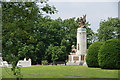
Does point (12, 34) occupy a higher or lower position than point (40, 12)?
lower

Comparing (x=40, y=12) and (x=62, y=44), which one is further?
(x=62, y=44)

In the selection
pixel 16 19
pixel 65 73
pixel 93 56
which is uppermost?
pixel 16 19

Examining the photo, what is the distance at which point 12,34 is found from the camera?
19.3 feet

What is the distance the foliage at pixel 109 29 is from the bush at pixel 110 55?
75.4 feet

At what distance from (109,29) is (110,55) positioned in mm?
24161

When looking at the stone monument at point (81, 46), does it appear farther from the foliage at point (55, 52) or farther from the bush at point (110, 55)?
the bush at point (110, 55)

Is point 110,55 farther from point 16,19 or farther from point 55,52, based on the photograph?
point 55,52

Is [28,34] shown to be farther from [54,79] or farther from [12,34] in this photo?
[54,79]

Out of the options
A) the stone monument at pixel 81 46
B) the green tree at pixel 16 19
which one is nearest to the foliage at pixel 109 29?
the stone monument at pixel 81 46

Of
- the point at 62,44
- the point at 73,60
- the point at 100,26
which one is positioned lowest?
the point at 73,60

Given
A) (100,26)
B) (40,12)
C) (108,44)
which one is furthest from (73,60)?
(40,12)

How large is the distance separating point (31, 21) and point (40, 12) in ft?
1.23

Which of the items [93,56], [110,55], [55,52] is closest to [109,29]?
[55,52]

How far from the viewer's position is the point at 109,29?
151 ft
